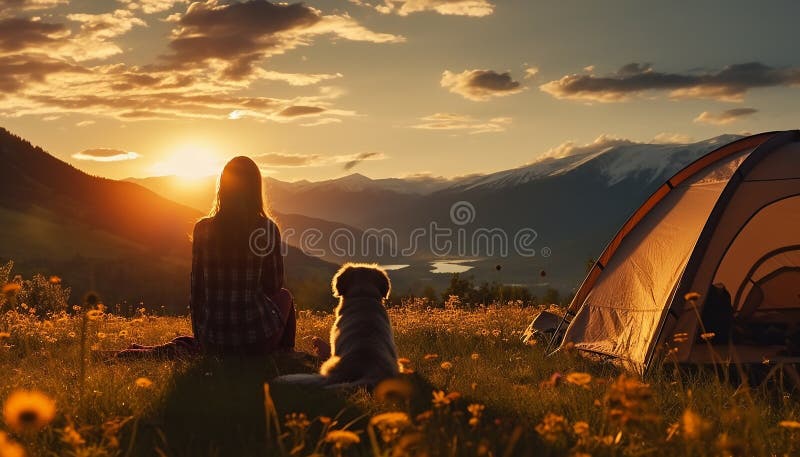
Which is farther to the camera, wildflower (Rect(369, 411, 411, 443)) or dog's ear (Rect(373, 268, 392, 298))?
Result: dog's ear (Rect(373, 268, 392, 298))

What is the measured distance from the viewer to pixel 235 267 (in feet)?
24.8

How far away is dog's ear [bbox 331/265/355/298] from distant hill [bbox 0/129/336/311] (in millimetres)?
37920

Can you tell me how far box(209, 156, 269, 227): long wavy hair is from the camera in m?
7.56

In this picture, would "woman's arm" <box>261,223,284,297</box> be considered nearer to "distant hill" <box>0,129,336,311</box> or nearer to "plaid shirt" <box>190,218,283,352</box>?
"plaid shirt" <box>190,218,283,352</box>

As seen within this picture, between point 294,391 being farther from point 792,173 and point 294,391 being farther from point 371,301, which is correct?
point 792,173

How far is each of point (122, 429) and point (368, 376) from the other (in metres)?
1.96

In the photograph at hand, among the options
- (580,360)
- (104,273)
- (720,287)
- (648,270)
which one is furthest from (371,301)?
(104,273)

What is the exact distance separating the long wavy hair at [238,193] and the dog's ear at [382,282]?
4.60 feet

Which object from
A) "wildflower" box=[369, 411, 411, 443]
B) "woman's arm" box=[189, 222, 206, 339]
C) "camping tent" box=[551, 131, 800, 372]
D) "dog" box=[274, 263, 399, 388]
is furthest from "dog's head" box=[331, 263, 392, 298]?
"wildflower" box=[369, 411, 411, 443]

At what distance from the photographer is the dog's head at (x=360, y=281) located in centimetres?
722

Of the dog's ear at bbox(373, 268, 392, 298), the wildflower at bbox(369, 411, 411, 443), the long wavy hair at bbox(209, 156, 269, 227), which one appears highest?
the long wavy hair at bbox(209, 156, 269, 227)

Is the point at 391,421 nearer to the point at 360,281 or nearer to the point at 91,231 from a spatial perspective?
the point at 360,281

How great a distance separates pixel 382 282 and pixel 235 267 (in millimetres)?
1516

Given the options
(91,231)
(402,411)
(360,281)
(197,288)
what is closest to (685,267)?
(360,281)
